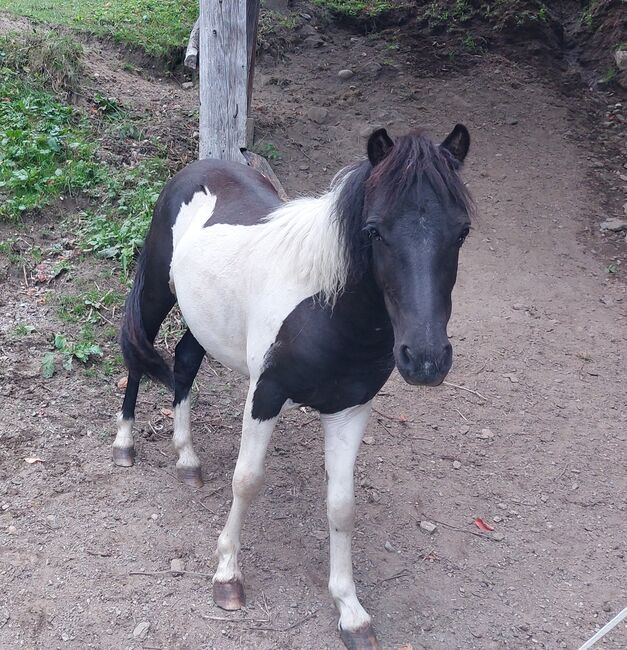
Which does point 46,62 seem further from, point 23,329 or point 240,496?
point 240,496

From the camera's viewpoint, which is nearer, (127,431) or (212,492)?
(212,492)

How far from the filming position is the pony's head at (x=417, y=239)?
191 cm

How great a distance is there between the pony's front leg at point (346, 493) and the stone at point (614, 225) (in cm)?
466

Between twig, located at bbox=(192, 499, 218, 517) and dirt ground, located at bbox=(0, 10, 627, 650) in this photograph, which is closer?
dirt ground, located at bbox=(0, 10, 627, 650)

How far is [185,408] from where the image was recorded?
3555 millimetres

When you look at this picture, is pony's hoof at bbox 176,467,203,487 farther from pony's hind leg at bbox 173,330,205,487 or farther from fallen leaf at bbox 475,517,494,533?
fallen leaf at bbox 475,517,494,533

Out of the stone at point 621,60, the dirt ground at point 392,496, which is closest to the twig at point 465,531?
the dirt ground at point 392,496

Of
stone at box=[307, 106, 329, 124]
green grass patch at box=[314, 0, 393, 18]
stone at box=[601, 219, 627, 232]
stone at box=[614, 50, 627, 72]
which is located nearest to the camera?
stone at box=[601, 219, 627, 232]

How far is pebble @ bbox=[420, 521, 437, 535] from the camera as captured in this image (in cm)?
329

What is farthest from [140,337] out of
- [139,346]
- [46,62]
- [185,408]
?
[46,62]

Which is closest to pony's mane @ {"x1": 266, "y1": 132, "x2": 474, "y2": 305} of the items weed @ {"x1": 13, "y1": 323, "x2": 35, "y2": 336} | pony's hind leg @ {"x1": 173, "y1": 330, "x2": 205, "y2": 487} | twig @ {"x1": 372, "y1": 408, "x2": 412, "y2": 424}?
pony's hind leg @ {"x1": 173, "y1": 330, "x2": 205, "y2": 487}

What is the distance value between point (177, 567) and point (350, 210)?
178 cm

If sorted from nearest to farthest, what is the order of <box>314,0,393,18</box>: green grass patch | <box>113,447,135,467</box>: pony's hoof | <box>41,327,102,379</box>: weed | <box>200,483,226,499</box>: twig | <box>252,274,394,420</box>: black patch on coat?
<box>252,274,394,420</box>: black patch on coat
<box>200,483,226,499</box>: twig
<box>113,447,135,467</box>: pony's hoof
<box>41,327,102,379</box>: weed
<box>314,0,393,18</box>: green grass patch

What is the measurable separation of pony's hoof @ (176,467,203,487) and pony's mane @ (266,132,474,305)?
146cm
